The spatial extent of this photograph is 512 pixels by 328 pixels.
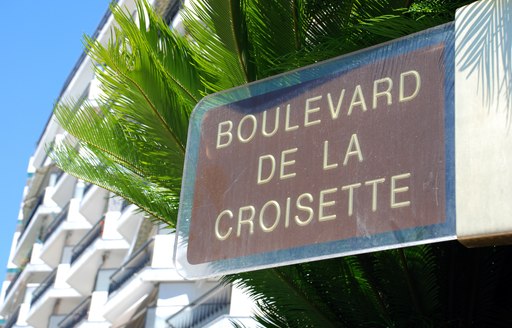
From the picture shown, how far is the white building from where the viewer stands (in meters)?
24.3

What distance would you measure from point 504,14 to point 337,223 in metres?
0.68

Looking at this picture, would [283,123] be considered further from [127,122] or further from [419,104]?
[127,122]

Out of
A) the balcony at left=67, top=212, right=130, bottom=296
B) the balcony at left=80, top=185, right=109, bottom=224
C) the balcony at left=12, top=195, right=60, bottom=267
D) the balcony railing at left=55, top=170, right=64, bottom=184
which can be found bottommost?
the balcony at left=67, top=212, right=130, bottom=296

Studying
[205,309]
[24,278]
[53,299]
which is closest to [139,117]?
[205,309]

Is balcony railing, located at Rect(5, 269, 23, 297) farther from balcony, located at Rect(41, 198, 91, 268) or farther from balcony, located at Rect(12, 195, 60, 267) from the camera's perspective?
balcony, located at Rect(41, 198, 91, 268)

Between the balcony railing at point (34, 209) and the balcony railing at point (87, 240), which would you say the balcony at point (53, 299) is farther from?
the balcony railing at point (34, 209)

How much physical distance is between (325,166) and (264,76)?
438cm

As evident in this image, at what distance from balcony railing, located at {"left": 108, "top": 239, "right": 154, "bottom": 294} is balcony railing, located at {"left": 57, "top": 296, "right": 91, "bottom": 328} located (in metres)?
2.60

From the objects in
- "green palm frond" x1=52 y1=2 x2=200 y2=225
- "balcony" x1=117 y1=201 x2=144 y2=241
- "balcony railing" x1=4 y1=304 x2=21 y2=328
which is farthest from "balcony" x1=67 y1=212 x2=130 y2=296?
"green palm frond" x1=52 y1=2 x2=200 y2=225

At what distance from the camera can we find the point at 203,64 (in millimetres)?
7441

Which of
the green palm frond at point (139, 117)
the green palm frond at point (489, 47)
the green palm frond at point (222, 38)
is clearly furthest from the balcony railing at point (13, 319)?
the green palm frond at point (489, 47)

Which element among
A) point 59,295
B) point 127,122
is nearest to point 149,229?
Result: point 59,295

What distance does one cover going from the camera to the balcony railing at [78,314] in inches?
1328

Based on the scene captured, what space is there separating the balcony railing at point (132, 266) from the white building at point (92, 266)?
0.11 feet
